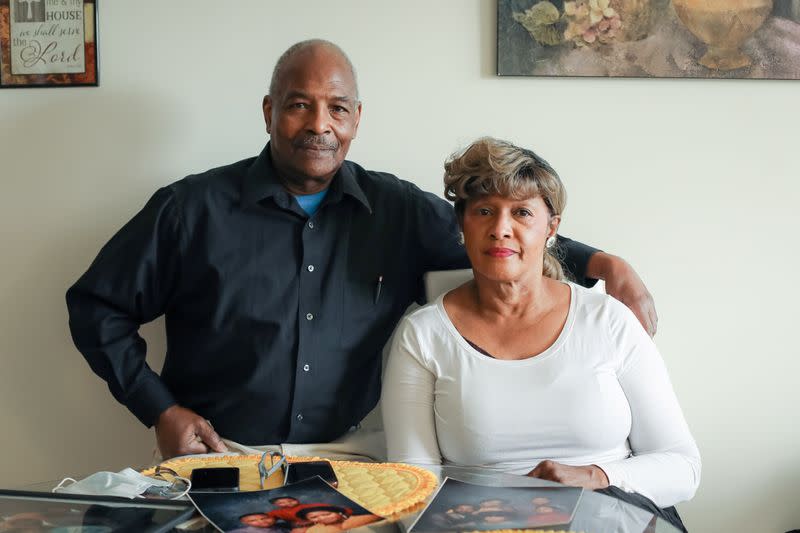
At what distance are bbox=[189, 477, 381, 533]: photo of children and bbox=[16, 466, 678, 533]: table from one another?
3cm

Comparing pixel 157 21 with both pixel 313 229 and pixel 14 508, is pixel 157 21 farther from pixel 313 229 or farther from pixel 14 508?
pixel 14 508

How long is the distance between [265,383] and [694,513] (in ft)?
4.26

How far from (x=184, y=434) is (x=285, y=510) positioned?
0.80m

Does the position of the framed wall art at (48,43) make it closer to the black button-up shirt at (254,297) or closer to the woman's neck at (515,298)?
the black button-up shirt at (254,297)

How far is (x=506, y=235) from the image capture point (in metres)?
1.75

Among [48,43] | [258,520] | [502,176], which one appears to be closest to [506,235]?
[502,176]

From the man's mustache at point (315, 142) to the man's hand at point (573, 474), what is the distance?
91 centimetres

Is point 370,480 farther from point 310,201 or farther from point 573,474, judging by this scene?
point 310,201

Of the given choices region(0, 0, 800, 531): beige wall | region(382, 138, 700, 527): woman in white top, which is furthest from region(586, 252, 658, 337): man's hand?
region(0, 0, 800, 531): beige wall

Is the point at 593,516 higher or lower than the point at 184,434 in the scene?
higher

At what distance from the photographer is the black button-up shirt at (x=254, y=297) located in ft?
6.50

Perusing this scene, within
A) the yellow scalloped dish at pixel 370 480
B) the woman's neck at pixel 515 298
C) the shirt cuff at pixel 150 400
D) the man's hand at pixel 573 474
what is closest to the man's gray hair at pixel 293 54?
the woman's neck at pixel 515 298

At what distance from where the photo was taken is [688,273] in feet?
7.42

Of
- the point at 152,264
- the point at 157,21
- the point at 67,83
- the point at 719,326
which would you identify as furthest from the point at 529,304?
the point at 67,83
